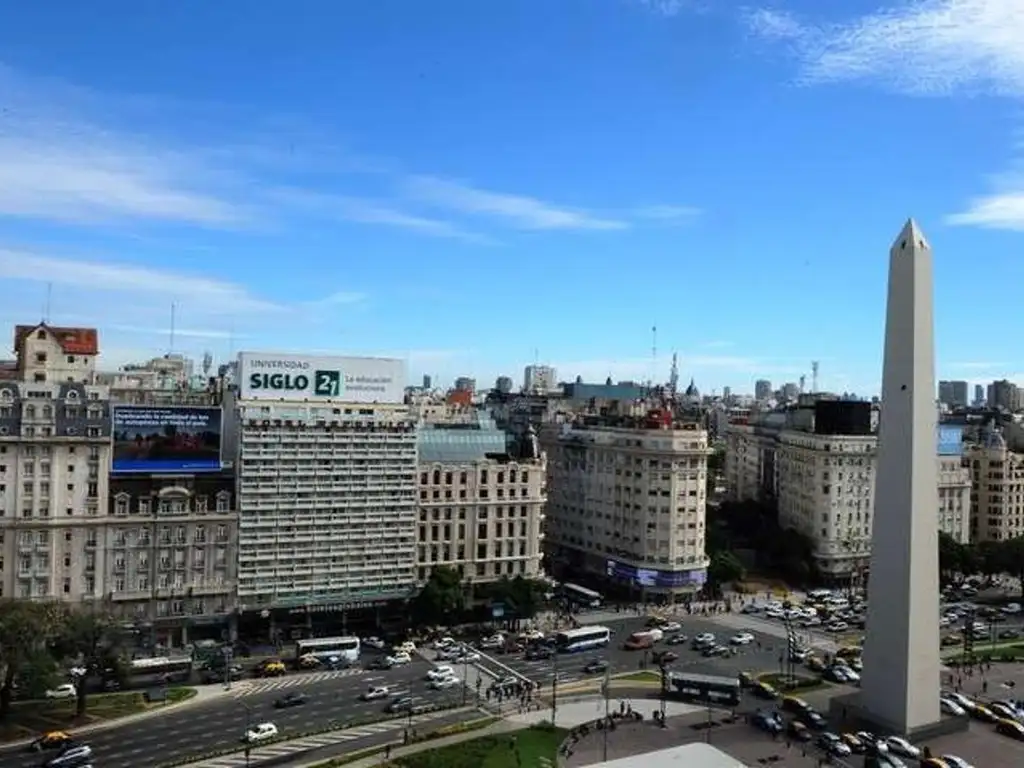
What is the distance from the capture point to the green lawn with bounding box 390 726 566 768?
4369cm

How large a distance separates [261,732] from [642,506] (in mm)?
45236

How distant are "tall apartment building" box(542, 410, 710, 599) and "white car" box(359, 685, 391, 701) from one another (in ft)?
110

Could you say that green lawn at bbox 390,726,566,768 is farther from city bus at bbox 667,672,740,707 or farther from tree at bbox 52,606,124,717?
tree at bbox 52,606,124,717

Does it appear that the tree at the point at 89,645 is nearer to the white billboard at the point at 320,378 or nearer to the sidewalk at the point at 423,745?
the sidewalk at the point at 423,745

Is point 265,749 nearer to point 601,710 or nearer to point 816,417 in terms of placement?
point 601,710

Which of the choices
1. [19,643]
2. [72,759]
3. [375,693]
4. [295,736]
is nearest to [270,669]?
[375,693]

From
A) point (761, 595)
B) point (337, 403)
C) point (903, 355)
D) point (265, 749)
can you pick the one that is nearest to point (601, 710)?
point (265, 749)

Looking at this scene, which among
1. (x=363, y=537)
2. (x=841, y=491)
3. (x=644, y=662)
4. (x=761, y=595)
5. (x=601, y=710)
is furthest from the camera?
(x=841, y=491)

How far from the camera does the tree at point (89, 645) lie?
5241cm

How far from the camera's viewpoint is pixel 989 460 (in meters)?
111

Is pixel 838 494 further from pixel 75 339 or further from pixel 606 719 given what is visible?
pixel 75 339

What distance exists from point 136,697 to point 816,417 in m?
73.9

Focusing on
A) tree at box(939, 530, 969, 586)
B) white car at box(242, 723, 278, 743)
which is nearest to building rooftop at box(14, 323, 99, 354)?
white car at box(242, 723, 278, 743)

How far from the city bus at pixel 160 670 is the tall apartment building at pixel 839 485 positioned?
62414 millimetres
